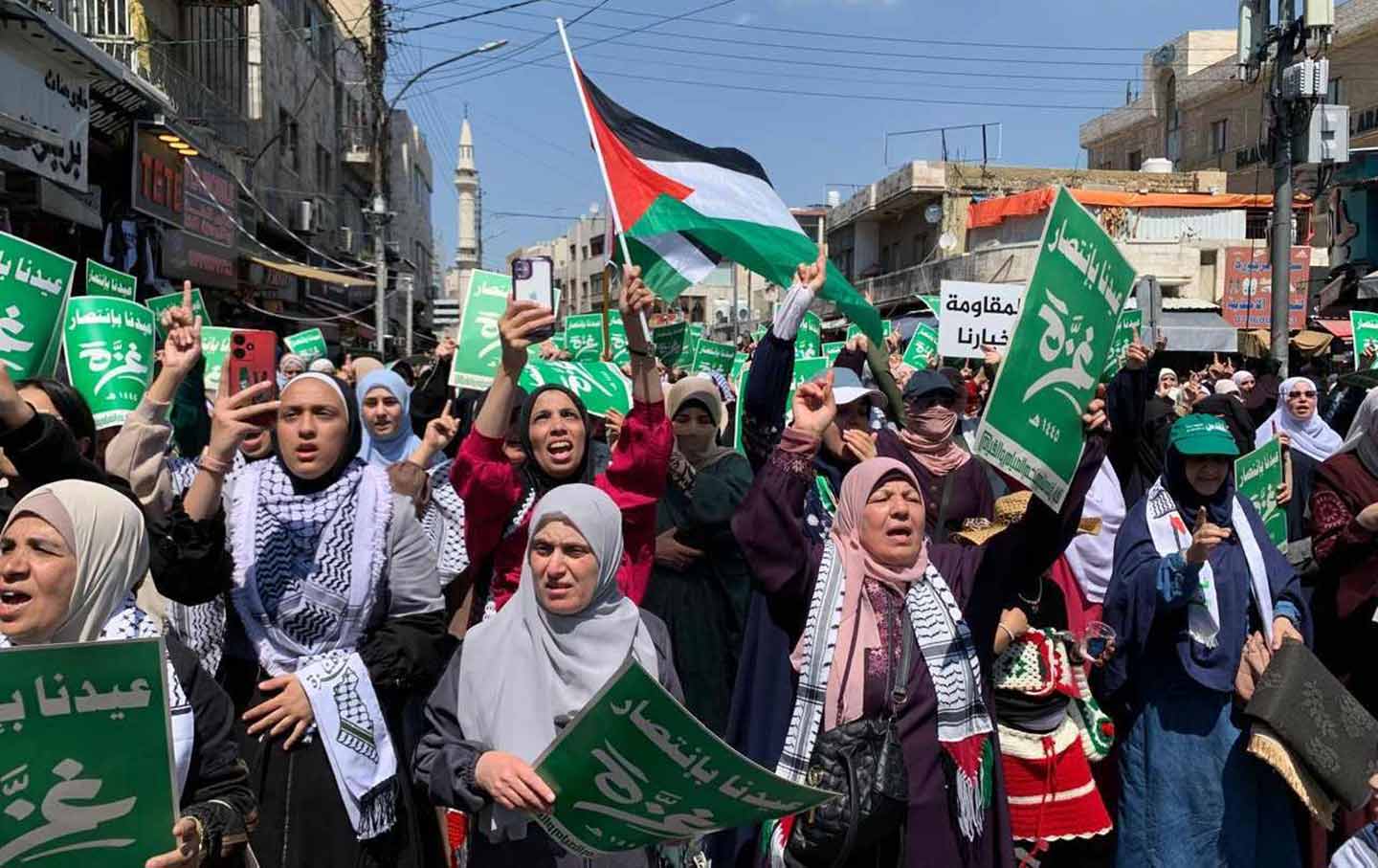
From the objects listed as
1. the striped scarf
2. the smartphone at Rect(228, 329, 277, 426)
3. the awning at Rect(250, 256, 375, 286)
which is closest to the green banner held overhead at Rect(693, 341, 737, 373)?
the smartphone at Rect(228, 329, 277, 426)

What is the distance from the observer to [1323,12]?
12164 mm

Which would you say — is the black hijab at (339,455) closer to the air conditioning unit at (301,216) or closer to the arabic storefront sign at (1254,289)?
Result: the arabic storefront sign at (1254,289)

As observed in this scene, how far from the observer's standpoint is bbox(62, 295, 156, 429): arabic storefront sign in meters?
5.00

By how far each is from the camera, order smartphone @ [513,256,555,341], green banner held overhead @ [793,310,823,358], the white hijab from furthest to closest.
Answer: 1. green banner held overhead @ [793,310,823,358]
2. the white hijab
3. smartphone @ [513,256,555,341]

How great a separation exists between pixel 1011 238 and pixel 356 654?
31.0 meters

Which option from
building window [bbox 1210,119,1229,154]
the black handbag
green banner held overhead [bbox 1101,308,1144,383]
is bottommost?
the black handbag

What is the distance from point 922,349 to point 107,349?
632 cm

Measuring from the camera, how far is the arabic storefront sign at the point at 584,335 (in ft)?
33.5

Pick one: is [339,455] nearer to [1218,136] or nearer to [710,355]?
[710,355]

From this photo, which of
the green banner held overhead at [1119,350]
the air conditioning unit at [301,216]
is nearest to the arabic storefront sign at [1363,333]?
the green banner held overhead at [1119,350]

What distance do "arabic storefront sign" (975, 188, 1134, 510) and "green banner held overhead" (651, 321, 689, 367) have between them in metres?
5.10

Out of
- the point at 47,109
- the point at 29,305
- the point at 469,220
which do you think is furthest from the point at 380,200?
the point at 469,220

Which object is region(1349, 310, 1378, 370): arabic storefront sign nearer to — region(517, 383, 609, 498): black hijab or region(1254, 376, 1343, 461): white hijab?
region(1254, 376, 1343, 461): white hijab

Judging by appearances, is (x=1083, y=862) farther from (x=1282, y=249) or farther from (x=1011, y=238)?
(x=1011, y=238)
